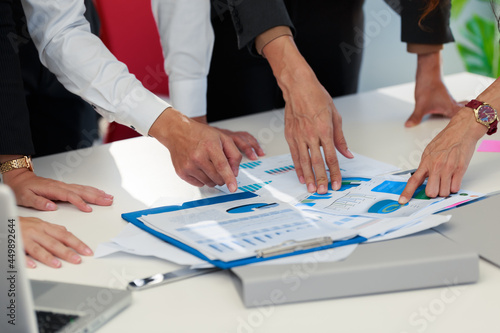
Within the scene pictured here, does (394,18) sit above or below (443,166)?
above

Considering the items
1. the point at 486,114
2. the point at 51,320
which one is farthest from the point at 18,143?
the point at 486,114

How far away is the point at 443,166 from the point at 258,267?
479mm

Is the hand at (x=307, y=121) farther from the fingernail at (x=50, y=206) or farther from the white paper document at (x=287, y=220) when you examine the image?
the fingernail at (x=50, y=206)

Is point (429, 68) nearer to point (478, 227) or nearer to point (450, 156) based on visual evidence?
point (450, 156)

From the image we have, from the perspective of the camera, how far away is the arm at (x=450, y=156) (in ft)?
3.63

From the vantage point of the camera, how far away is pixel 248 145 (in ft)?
4.78

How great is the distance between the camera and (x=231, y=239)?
920mm

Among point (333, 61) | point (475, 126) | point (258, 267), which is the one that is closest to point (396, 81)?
point (333, 61)

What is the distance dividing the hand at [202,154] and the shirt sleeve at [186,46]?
15.8 inches

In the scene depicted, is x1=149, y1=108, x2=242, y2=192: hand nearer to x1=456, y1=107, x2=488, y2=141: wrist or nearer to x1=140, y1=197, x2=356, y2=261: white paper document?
x1=140, y1=197, x2=356, y2=261: white paper document

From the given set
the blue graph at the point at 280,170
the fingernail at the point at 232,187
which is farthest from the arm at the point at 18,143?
the blue graph at the point at 280,170

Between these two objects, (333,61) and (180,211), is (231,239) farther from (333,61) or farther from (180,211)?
(333,61)

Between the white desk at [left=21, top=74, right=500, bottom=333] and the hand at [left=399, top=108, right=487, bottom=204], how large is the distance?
0.05 metres

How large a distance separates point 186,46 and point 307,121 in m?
0.47
